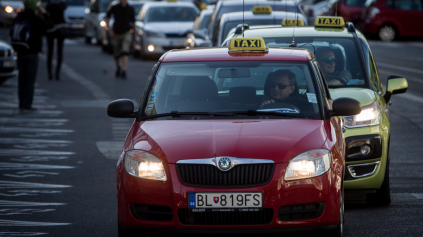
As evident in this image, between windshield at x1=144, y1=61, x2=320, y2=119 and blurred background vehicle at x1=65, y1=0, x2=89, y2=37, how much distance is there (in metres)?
29.3

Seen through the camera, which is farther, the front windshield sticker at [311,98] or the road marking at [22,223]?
the road marking at [22,223]

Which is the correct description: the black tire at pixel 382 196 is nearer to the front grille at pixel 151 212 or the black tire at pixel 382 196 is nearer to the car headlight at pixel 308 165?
the car headlight at pixel 308 165

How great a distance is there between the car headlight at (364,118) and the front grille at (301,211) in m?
2.04

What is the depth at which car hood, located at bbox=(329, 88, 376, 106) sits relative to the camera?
23.4 ft

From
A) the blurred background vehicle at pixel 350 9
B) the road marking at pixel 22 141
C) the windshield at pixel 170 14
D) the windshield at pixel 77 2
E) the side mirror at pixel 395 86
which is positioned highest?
the side mirror at pixel 395 86

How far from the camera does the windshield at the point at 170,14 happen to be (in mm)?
23987

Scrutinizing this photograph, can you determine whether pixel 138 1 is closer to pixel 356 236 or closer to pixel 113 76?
pixel 113 76

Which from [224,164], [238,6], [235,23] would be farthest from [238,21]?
[224,164]

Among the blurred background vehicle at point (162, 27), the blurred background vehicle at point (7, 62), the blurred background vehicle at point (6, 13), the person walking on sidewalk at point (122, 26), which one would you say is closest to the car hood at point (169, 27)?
the blurred background vehicle at point (162, 27)

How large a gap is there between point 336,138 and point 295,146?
524mm

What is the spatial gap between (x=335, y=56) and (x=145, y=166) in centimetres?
369

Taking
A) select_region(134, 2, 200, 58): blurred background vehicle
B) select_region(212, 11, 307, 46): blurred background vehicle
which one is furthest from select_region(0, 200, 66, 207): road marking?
select_region(134, 2, 200, 58): blurred background vehicle

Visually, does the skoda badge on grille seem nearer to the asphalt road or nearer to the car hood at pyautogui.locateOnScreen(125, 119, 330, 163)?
the car hood at pyautogui.locateOnScreen(125, 119, 330, 163)

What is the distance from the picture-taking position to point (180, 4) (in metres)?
24.6
